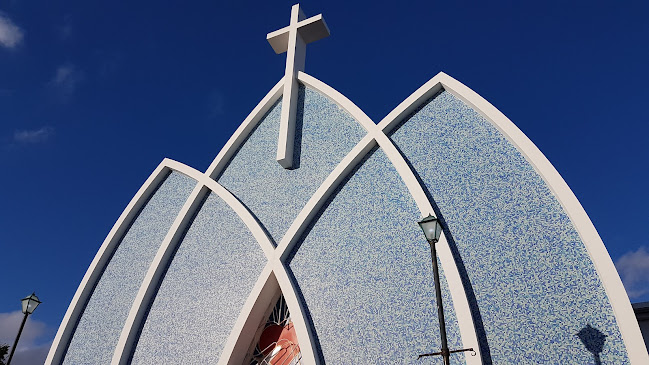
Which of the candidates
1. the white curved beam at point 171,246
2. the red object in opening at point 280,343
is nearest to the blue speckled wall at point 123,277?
the white curved beam at point 171,246

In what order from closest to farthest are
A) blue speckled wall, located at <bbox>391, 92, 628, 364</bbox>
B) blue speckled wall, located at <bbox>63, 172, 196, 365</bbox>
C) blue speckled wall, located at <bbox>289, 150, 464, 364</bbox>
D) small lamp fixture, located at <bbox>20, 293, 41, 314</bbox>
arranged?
blue speckled wall, located at <bbox>391, 92, 628, 364</bbox> → blue speckled wall, located at <bbox>289, 150, 464, 364</bbox> → small lamp fixture, located at <bbox>20, 293, 41, 314</bbox> → blue speckled wall, located at <bbox>63, 172, 196, 365</bbox>

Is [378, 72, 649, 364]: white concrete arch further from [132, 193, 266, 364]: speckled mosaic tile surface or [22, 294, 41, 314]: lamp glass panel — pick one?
[22, 294, 41, 314]: lamp glass panel

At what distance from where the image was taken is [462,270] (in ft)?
24.1

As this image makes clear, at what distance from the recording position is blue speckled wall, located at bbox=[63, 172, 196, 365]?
398 inches

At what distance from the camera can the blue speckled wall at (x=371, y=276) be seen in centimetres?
726

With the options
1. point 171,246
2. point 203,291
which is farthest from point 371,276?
point 171,246

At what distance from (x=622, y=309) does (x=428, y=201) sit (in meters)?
2.92

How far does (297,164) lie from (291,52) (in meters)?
2.70

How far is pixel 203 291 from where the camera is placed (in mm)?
9344

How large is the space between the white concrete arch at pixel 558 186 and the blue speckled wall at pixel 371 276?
130cm

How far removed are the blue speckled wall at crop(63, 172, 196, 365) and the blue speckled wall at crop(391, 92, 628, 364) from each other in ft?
17.7

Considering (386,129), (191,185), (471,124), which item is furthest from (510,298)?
(191,185)

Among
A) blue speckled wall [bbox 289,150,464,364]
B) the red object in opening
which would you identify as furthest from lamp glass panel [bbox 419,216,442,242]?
the red object in opening

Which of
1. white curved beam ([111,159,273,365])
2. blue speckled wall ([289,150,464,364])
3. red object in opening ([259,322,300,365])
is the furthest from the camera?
white curved beam ([111,159,273,365])
